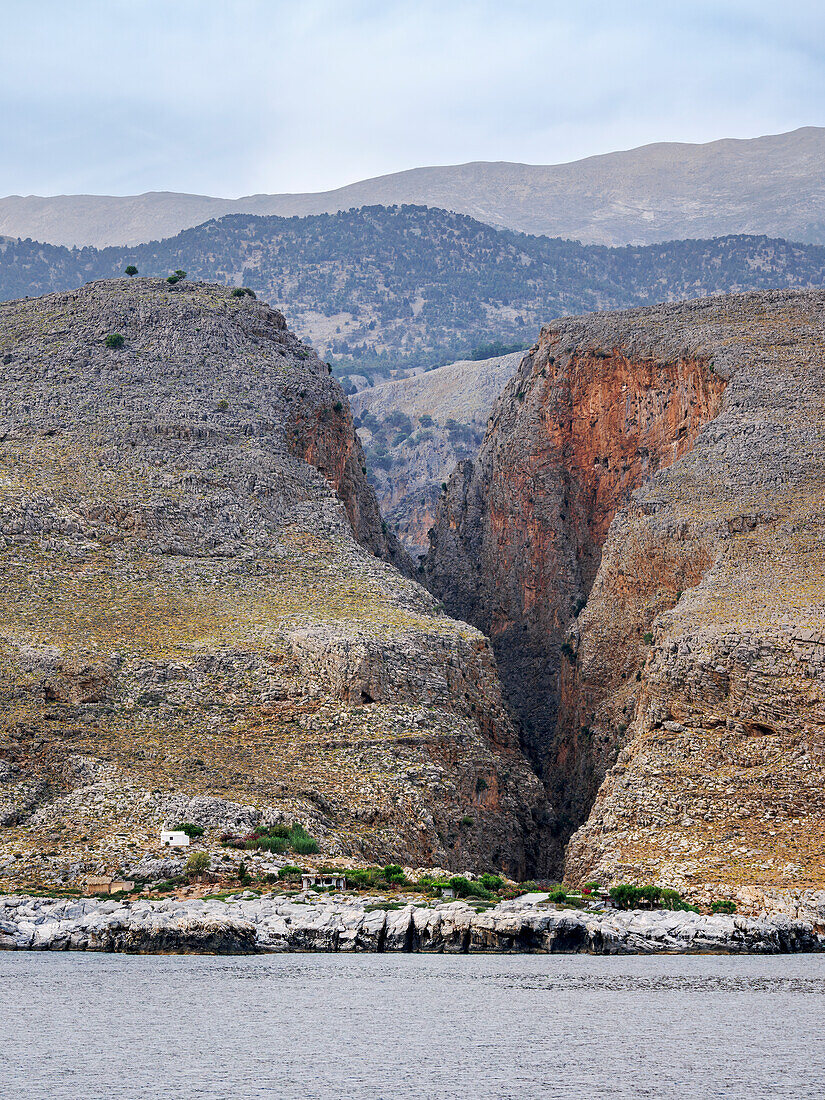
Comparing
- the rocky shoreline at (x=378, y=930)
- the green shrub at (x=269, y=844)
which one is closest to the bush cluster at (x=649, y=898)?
the rocky shoreline at (x=378, y=930)

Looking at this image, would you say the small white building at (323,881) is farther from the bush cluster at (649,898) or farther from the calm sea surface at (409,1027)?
the bush cluster at (649,898)

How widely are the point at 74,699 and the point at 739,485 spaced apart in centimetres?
3929

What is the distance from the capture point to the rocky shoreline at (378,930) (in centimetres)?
5253

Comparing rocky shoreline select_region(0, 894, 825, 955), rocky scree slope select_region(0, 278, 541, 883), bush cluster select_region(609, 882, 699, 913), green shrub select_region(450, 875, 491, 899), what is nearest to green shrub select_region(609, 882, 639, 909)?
bush cluster select_region(609, 882, 699, 913)

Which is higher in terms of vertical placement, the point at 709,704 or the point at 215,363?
the point at 215,363

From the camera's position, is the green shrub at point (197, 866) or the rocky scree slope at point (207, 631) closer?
the green shrub at point (197, 866)

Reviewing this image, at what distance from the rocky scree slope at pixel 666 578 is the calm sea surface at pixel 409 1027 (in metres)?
12.4

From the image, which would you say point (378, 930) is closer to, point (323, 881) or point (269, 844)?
point (323, 881)

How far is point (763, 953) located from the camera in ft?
177

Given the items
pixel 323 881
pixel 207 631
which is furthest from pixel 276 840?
pixel 207 631

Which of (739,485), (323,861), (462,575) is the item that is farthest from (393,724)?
(462,575)

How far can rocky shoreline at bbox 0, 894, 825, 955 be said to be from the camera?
52.5m

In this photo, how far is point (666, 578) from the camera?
8544 centimetres

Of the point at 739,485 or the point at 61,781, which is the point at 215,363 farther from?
the point at 61,781
